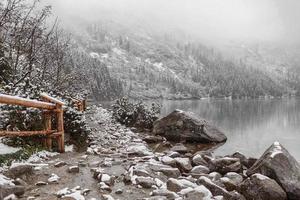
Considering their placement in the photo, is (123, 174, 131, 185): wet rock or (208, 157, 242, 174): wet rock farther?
(208, 157, 242, 174): wet rock

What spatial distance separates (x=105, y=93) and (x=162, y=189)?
130 metres

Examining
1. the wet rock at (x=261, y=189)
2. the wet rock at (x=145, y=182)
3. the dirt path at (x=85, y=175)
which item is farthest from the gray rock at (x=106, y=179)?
the wet rock at (x=261, y=189)

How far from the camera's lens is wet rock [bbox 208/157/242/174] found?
35.7 feet

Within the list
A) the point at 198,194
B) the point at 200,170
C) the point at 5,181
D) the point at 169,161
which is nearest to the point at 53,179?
the point at 5,181

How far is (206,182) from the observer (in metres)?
8.17

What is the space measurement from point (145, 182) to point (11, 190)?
278 cm

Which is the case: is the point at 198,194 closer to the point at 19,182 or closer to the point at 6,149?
the point at 19,182

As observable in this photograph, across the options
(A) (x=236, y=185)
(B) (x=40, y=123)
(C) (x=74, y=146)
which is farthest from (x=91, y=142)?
(A) (x=236, y=185)

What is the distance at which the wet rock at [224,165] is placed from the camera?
10891 millimetres

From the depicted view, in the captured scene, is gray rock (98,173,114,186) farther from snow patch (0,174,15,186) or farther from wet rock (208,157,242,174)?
wet rock (208,157,242,174)

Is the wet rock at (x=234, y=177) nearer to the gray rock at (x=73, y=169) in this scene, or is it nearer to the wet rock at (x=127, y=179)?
the wet rock at (x=127, y=179)

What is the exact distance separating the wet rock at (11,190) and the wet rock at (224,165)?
20.9 ft

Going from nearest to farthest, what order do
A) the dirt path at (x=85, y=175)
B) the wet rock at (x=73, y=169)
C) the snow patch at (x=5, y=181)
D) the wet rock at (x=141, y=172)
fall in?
the snow patch at (x=5, y=181)
the dirt path at (x=85, y=175)
the wet rock at (x=73, y=169)
the wet rock at (x=141, y=172)

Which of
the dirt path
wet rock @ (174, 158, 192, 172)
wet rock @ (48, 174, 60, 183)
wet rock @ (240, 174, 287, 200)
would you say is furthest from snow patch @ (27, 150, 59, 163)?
wet rock @ (240, 174, 287, 200)
